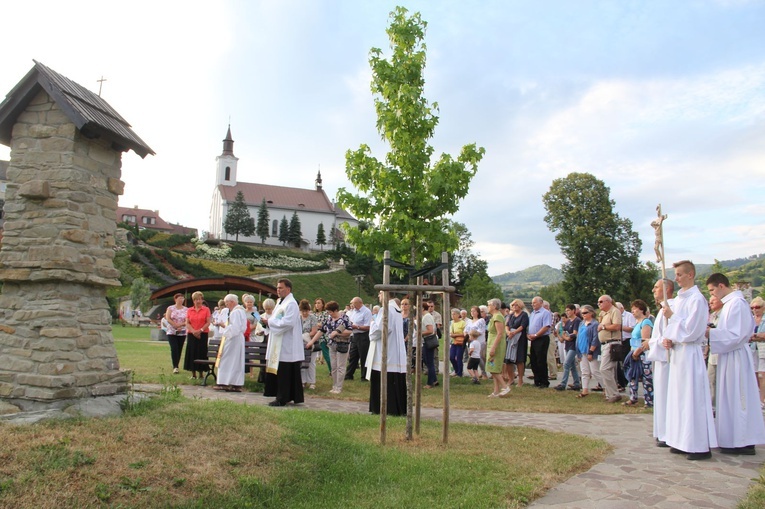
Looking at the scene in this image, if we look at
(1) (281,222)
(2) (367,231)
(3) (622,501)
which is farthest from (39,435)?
(1) (281,222)

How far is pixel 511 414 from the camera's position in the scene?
391 inches

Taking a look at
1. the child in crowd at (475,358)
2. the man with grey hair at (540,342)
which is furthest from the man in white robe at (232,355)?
the man with grey hair at (540,342)

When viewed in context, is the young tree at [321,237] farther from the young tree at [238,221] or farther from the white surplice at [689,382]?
the white surplice at [689,382]

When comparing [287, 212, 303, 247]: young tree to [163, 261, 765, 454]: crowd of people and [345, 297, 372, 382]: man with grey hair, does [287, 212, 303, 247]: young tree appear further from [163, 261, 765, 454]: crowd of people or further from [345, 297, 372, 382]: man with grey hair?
[345, 297, 372, 382]: man with grey hair

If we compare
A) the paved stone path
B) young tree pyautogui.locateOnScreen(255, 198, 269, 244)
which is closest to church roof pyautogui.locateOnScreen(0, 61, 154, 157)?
the paved stone path

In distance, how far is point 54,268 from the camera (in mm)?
7055

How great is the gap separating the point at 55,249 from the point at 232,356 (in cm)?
547

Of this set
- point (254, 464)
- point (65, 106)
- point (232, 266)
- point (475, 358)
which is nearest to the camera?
point (254, 464)

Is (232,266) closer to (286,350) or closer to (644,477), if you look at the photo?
(286,350)

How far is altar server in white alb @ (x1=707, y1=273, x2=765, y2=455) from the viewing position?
22.8 feet

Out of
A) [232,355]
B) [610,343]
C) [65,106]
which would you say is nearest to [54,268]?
[65,106]

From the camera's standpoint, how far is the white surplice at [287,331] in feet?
33.5

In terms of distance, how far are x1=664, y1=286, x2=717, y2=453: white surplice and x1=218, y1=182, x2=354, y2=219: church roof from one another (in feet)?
328

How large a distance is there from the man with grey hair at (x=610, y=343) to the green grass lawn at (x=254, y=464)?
4.02 metres
